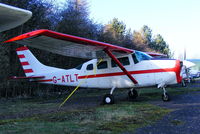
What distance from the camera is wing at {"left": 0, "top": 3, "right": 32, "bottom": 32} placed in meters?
2.46

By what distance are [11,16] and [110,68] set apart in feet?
24.4

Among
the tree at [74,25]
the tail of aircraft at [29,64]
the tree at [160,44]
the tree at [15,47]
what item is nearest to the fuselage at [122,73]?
the tail of aircraft at [29,64]

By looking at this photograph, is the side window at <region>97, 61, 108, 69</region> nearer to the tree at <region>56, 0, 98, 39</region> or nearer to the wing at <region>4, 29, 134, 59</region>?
the wing at <region>4, 29, 134, 59</region>

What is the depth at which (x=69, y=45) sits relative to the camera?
27.4 ft

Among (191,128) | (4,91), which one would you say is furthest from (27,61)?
(191,128)

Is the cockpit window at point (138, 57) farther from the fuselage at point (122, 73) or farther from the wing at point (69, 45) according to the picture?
the wing at point (69, 45)

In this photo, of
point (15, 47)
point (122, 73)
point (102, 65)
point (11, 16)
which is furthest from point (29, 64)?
point (11, 16)

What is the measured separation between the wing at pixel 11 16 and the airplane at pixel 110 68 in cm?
431

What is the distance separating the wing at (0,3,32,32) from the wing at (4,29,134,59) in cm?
346

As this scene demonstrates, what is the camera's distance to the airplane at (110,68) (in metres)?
8.22

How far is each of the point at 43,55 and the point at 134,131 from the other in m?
13.2

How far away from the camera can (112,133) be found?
3916mm

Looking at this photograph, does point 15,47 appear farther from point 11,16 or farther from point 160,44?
point 160,44

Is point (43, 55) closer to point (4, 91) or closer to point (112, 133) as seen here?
point (4, 91)
